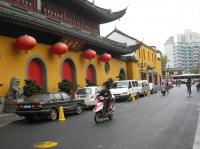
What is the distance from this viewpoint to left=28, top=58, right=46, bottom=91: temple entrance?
77.2 ft

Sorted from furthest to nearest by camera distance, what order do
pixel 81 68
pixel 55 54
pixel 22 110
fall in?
pixel 81 68, pixel 55 54, pixel 22 110

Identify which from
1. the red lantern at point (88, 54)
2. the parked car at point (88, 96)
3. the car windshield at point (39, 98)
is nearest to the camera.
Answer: the car windshield at point (39, 98)

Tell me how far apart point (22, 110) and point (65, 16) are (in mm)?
15567

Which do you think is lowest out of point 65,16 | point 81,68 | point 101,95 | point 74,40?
point 101,95

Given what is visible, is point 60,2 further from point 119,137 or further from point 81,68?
point 119,137

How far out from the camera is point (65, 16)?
29.8m

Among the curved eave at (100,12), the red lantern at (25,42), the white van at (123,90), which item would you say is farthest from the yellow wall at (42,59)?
the curved eave at (100,12)

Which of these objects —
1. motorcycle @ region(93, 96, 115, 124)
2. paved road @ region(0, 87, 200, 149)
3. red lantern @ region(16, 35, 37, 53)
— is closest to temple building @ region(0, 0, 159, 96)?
red lantern @ region(16, 35, 37, 53)

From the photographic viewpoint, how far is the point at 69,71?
94.7ft

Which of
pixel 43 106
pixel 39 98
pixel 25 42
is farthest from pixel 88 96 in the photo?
pixel 43 106

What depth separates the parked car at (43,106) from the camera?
603 inches

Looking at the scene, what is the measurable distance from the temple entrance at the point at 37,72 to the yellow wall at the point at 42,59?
312 mm

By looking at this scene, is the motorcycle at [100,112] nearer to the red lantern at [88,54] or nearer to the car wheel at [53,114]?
the car wheel at [53,114]

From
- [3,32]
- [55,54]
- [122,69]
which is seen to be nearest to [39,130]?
[3,32]
